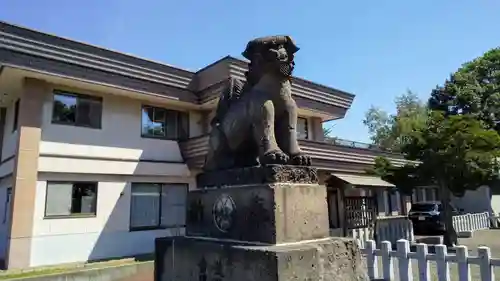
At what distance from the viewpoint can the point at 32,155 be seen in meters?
10.0

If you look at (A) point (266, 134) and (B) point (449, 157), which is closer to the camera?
(A) point (266, 134)

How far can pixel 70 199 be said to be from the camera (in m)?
10.8

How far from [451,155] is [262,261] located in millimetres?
11458

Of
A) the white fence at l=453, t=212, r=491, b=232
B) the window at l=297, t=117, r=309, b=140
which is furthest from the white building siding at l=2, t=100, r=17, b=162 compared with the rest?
the white fence at l=453, t=212, r=491, b=232

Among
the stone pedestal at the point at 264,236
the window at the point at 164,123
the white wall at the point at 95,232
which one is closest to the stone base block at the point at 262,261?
the stone pedestal at the point at 264,236

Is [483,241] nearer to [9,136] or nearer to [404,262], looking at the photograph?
[404,262]

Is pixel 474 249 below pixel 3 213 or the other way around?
below

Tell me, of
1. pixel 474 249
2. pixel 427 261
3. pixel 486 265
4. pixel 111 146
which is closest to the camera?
pixel 486 265

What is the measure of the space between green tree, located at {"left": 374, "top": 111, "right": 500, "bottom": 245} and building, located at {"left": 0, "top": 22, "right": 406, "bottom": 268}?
68.0 inches

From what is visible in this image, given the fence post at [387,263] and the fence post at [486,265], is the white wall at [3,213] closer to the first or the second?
the fence post at [387,263]

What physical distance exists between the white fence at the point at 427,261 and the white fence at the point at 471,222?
1135cm

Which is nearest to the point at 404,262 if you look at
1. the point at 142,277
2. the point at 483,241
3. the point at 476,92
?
the point at 142,277

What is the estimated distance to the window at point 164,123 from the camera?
13117mm

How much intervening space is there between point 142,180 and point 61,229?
3014mm
